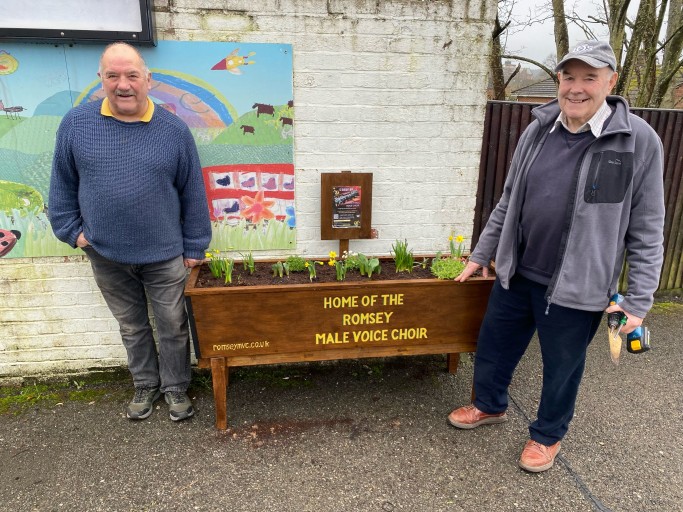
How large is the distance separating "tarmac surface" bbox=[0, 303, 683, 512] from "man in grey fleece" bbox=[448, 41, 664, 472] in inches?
11.1

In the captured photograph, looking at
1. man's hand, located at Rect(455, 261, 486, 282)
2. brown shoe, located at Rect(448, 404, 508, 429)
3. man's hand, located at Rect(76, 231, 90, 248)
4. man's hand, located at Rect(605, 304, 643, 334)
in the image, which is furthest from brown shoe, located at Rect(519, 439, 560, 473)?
man's hand, located at Rect(76, 231, 90, 248)

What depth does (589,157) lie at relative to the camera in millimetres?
2088

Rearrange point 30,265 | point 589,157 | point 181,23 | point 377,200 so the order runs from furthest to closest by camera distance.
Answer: point 377,200 < point 30,265 < point 181,23 < point 589,157

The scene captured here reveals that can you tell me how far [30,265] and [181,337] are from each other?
1075 millimetres

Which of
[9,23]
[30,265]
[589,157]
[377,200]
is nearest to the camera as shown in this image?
[589,157]

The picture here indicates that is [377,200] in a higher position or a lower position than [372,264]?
higher

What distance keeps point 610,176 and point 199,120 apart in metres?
2.22

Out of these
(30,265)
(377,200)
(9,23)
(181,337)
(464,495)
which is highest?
(9,23)

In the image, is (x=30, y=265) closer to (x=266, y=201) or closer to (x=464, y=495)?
(x=266, y=201)

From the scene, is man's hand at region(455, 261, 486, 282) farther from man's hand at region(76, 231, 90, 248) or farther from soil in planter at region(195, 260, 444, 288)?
man's hand at region(76, 231, 90, 248)

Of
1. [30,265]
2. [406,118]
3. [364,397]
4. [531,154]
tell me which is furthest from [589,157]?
[30,265]

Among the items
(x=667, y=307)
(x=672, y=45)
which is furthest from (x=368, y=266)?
(x=672, y=45)

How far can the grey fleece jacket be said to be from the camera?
2047 mm

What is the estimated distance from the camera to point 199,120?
2.89m
